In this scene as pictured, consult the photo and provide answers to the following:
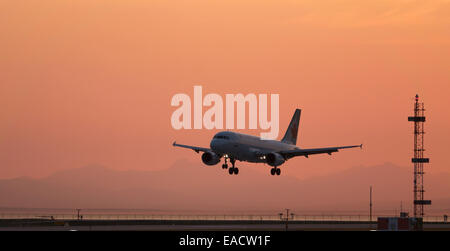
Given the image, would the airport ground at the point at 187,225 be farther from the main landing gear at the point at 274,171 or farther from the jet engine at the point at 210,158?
the jet engine at the point at 210,158

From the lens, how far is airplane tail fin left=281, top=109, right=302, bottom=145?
174m

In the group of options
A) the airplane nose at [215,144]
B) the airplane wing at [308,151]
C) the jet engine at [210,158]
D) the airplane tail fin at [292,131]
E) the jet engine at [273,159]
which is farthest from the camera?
the airplane tail fin at [292,131]

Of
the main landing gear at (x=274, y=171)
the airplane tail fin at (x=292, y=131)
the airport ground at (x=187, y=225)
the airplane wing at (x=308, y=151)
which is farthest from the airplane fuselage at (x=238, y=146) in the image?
the airplane tail fin at (x=292, y=131)

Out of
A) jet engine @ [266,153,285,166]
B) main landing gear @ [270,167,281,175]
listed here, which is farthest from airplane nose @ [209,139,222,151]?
main landing gear @ [270,167,281,175]

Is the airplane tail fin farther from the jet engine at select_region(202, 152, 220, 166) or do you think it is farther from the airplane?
the jet engine at select_region(202, 152, 220, 166)

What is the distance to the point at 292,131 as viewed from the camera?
583 ft

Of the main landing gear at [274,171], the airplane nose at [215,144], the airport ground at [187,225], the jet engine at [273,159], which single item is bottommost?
the airport ground at [187,225]

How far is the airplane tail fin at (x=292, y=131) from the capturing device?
173625mm

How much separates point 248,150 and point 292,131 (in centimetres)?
3763

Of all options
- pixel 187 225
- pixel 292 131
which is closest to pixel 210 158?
pixel 187 225
